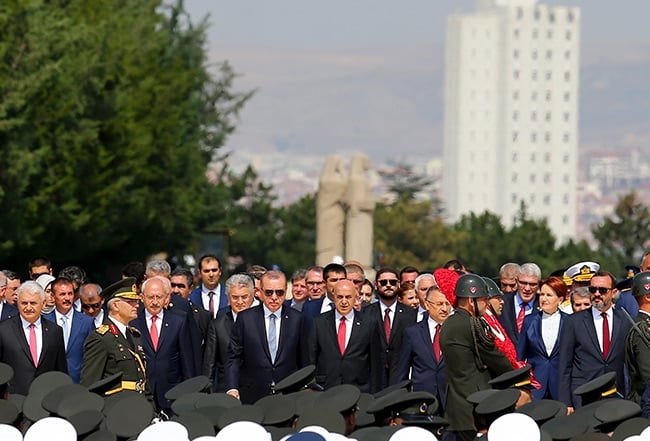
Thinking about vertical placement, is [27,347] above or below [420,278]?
below

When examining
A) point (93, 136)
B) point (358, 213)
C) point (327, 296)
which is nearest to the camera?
point (327, 296)

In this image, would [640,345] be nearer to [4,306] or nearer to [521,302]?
[521,302]

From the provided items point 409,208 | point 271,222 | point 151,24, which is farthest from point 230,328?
point 409,208

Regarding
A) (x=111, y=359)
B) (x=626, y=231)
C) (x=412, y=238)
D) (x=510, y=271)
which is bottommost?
(x=111, y=359)

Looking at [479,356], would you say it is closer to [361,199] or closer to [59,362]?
[59,362]

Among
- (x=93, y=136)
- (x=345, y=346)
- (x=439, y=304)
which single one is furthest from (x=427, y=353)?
(x=93, y=136)

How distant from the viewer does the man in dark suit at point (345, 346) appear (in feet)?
54.9

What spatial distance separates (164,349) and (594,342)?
371 centimetres

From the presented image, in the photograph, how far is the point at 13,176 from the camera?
4281cm

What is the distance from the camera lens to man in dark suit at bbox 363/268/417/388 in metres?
17.2

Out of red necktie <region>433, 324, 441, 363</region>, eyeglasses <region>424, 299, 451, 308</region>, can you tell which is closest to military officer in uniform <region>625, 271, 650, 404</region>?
eyeglasses <region>424, 299, 451, 308</region>

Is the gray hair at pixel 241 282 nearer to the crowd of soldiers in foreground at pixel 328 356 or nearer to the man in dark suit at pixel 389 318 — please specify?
the crowd of soldiers in foreground at pixel 328 356

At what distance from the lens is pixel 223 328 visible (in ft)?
56.8

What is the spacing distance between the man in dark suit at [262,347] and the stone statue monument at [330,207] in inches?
2164
